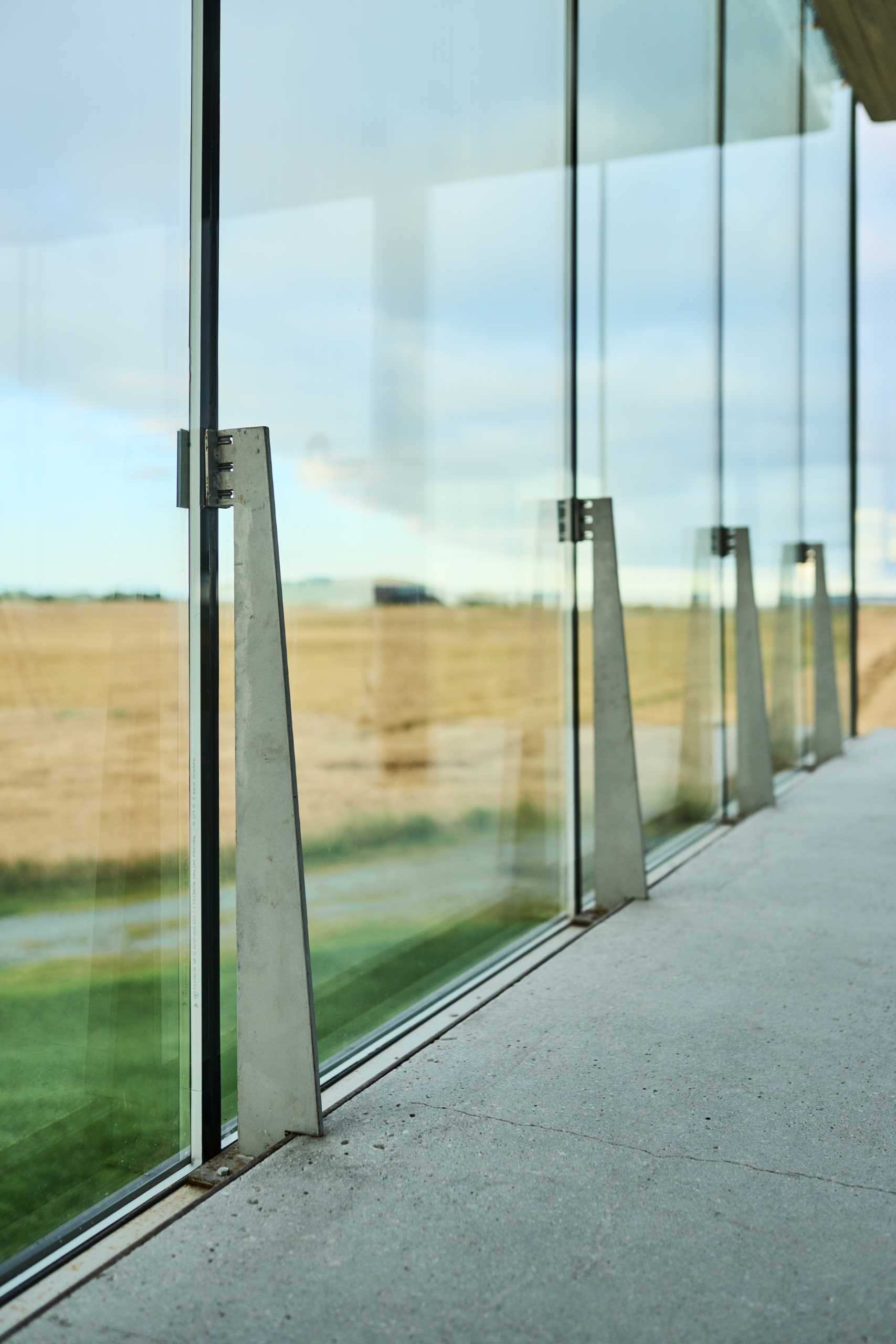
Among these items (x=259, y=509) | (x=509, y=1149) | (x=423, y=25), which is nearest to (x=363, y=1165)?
(x=509, y=1149)

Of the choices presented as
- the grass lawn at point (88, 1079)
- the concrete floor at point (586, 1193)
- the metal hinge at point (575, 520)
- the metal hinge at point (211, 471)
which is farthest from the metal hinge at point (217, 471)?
the metal hinge at point (575, 520)

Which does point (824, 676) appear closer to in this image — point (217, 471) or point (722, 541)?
point (722, 541)

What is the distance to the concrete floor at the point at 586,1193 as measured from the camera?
159 cm

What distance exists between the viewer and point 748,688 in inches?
214

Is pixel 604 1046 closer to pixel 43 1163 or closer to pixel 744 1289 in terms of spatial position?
pixel 744 1289

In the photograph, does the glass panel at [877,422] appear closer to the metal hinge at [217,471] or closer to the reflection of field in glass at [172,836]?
the reflection of field in glass at [172,836]

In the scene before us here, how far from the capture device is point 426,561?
2.95 metres

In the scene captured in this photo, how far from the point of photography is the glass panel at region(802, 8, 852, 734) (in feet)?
23.4

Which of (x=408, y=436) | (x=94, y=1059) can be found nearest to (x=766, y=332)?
(x=408, y=436)

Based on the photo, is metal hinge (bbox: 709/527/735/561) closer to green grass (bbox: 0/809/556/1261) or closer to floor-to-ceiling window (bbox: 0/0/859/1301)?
floor-to-ceiling window (bbox: 0/0/859/1301)

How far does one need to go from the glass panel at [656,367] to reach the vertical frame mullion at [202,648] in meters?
1.94

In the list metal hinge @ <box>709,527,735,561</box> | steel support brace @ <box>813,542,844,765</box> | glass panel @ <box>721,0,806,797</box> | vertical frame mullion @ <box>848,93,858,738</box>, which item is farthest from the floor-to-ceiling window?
vertical frame mullion @ <box>848,93,858,738</box>

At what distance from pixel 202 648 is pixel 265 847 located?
34cm

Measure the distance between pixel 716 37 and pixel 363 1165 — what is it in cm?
492
